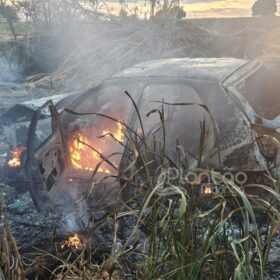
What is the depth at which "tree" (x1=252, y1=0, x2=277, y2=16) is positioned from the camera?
20672 millimetres

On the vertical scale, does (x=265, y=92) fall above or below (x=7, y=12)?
below

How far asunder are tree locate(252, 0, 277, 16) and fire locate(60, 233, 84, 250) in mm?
18960

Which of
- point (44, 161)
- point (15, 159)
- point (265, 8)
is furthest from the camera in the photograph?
point (265, 8)

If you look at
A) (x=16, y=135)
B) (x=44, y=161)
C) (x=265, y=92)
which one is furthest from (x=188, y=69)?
(x=16, y=135)

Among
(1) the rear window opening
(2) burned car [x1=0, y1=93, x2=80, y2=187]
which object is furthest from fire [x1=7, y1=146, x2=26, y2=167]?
(1) the rear window opening

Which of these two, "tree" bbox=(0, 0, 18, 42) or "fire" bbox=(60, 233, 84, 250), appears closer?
"fire" bbox=(60, 233, 84, 250)

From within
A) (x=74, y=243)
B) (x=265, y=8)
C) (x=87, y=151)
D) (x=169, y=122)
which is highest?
(x=265, y=8)

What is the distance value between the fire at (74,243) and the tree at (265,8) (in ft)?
62.2

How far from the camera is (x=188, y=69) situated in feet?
15.5

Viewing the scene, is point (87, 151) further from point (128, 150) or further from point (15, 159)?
point (15, 159)

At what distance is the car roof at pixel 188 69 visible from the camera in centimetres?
450

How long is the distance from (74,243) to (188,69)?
2.22m

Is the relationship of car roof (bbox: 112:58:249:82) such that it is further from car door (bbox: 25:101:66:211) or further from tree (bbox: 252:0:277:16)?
tree (bbox: 252:0:277:16)

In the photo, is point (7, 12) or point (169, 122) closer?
point (169, 122)
